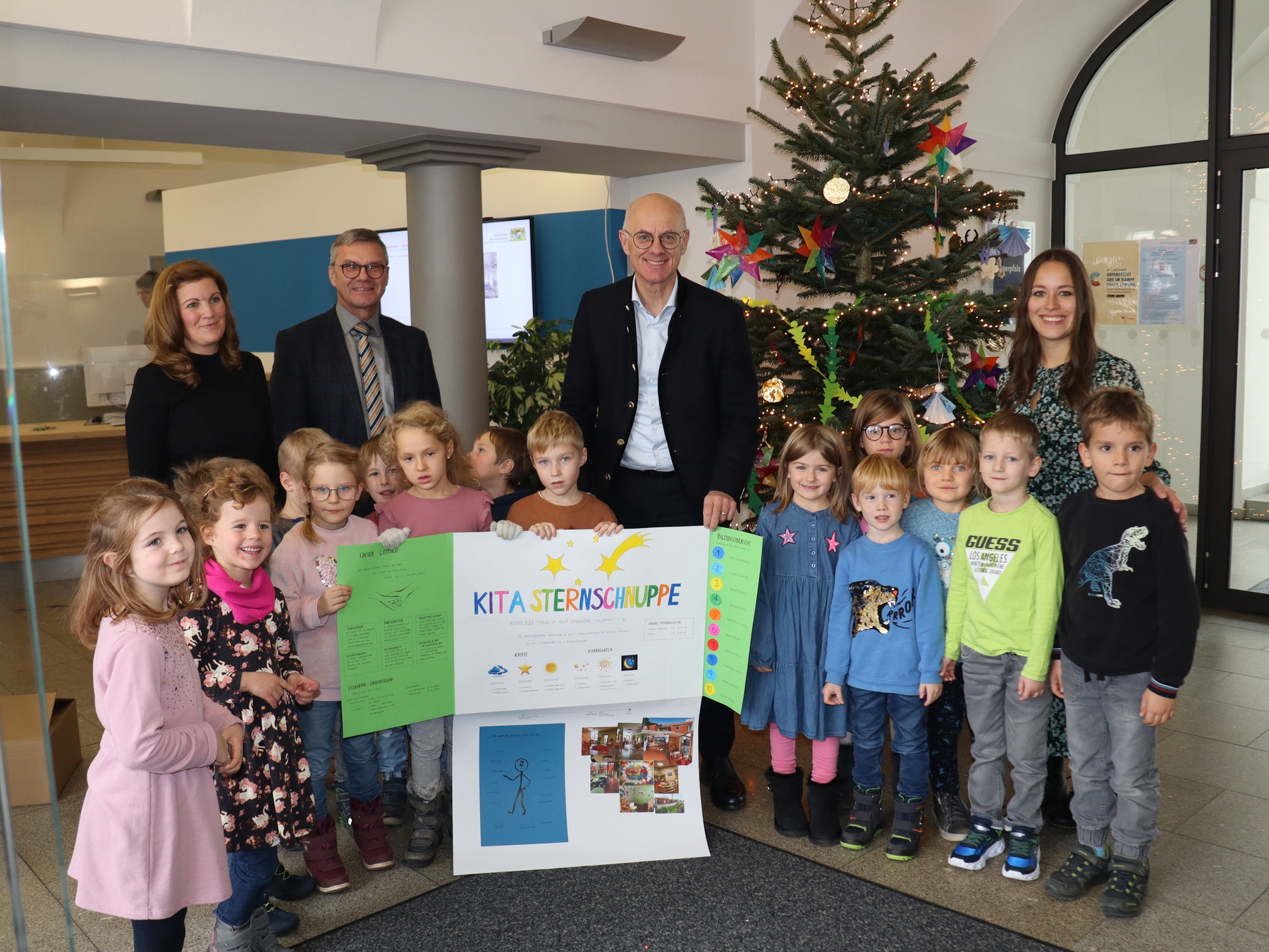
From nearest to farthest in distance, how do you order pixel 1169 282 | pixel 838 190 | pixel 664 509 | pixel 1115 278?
1. pixel 664 509
2. pixel 838 190
3. pixel 1169 282
4. pixel 1115 278

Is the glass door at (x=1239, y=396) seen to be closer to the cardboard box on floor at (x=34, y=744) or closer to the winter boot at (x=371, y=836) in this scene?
the winter boot at (x=371, y=836)

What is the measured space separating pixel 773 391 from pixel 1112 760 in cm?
177

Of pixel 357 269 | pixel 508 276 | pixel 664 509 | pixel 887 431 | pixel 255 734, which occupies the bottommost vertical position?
pixel 255 734

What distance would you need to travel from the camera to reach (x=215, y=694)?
2.26m

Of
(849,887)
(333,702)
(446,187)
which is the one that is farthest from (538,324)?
(849,887)

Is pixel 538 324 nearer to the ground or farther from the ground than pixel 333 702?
farther from the ground

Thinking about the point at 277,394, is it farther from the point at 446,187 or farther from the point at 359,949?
the point at 446,187

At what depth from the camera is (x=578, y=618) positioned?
2.72 meters

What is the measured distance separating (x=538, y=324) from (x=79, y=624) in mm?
4807

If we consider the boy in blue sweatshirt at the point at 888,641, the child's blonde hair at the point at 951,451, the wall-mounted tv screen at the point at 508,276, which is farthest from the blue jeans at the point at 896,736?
the wall-mounted tv screen at the point at 508,276

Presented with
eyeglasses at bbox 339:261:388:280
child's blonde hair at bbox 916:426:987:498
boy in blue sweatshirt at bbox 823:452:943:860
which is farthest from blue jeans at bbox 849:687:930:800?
eyeglasses at bbox 339:261:388:280

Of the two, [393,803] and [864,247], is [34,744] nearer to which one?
[393,803]

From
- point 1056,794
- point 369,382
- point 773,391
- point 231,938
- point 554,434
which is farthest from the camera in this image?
point 773,391

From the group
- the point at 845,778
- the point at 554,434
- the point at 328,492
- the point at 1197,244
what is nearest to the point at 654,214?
the point at 554,434
